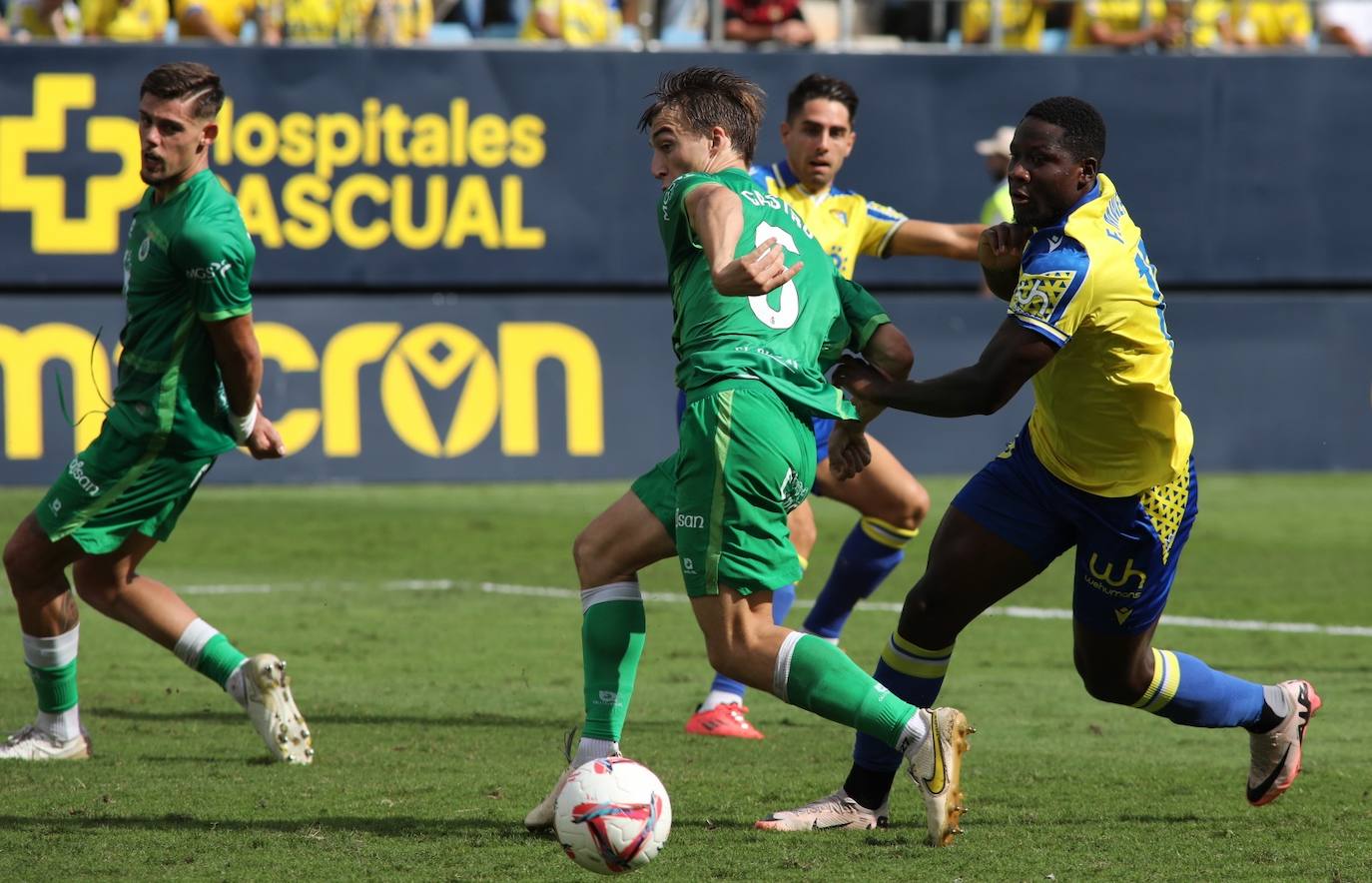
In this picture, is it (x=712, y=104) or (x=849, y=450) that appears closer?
(x=712, y=104)

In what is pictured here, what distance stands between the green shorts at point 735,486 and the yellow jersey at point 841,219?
9.27 feet

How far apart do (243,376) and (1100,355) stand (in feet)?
9.50

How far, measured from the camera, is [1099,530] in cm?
542

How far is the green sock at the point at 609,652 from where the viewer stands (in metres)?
5.36

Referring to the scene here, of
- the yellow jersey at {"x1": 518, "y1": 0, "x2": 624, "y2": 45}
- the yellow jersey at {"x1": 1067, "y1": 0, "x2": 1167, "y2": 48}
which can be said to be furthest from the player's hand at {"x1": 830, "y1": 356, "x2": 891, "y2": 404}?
the yellow jersey at {"x1": 1067, "y1": 0, "x2": 1167, "y2": 48}

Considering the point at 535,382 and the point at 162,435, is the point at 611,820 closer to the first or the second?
the point at 162,435

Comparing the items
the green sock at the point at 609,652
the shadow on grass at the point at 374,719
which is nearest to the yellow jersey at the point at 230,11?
the shadow on grass at the point at 374,719

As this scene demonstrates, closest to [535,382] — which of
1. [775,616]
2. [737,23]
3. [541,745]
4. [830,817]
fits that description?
[737,23]

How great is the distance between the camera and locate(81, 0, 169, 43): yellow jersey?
1520cm

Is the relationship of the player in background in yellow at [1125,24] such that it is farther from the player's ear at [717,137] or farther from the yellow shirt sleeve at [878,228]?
the player's ear at [717,137]

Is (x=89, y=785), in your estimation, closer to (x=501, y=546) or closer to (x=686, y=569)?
(x=686, y=569)

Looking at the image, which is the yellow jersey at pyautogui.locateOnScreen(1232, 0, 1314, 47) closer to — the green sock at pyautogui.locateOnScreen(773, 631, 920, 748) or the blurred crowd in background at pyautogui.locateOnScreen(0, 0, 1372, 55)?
the blurred crowd in background at pyautogui.locateOnScreen(0, 0, 1372, 55)

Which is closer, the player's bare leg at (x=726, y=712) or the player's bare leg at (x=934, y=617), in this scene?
the player's bare leg at (x=934, y=617)

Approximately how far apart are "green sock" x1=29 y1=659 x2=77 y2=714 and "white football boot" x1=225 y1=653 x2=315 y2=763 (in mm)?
620
